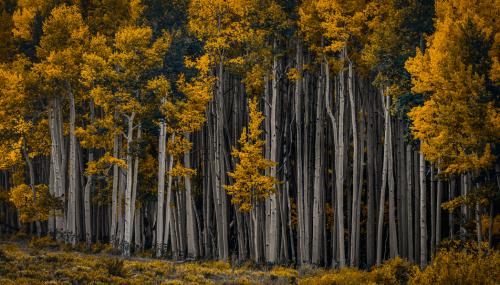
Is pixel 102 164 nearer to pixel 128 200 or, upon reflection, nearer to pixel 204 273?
pixel 128 200

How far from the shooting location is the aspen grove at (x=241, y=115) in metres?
24.4

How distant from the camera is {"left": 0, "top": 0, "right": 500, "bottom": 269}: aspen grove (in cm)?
2441

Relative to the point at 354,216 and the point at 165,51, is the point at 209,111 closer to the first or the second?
the point at 165,51

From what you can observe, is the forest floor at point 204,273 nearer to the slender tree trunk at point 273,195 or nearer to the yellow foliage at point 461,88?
the slender tree trunk at point 273,195

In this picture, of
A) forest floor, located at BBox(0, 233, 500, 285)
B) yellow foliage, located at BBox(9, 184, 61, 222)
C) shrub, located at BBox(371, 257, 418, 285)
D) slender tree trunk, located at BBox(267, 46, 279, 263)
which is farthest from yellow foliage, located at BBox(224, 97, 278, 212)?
yellow foliage, located at BBox(9, 184, 61, 222)

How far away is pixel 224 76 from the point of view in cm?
3116

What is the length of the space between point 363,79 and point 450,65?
977 centimetres

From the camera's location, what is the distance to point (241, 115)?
31422 millimetres

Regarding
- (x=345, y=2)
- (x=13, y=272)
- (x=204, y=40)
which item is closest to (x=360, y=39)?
(x=345, y=2)

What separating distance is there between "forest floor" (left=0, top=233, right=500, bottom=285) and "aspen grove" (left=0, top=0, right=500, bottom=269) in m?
2.81

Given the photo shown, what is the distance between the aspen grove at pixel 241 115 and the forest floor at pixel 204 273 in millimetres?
2812

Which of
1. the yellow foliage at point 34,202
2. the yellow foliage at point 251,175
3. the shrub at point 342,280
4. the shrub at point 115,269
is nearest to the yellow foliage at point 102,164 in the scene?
the yellow foliage at point 34,202

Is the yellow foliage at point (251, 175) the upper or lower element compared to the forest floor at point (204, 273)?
upper

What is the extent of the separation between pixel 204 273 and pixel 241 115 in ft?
38.0
